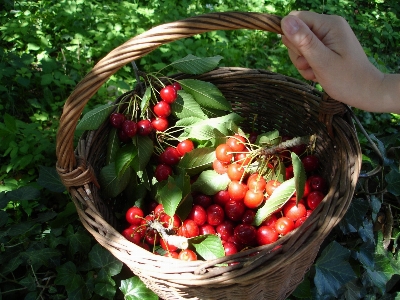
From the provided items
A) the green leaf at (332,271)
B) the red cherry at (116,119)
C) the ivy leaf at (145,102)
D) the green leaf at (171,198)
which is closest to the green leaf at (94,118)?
the red cherry at (116,119)

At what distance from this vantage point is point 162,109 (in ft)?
5.19

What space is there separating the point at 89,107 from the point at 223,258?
1472 mm

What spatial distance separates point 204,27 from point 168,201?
554 millimetres

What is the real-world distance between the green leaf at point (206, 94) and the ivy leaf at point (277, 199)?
1.56ft

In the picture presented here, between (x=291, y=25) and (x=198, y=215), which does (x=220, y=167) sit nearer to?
(x=198, y=215)

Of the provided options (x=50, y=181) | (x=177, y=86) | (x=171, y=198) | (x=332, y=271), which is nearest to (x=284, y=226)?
(x=332, y=271)

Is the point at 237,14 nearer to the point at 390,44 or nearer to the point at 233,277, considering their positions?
the point at 233,277

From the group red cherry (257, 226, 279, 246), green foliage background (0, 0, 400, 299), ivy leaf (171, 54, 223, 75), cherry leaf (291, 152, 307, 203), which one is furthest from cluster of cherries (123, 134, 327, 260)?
ivy leaf (171, 54, 223, 75)

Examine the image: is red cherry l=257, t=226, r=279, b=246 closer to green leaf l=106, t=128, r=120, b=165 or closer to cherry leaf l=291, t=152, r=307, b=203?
cherry leaf l=291, t=152, r=307, b=203

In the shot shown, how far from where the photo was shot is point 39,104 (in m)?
2.23

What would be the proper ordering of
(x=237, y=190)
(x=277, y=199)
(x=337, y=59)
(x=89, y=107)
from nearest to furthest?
(x=337, y=59) < (x=277, y=199) < (x=237, y=190) < (x=89, y=107)

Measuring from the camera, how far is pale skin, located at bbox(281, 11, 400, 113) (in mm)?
1117

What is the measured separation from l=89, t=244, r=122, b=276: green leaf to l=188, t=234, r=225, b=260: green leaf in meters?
0.34

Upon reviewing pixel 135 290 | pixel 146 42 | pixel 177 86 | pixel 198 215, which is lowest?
pixel 135 290
